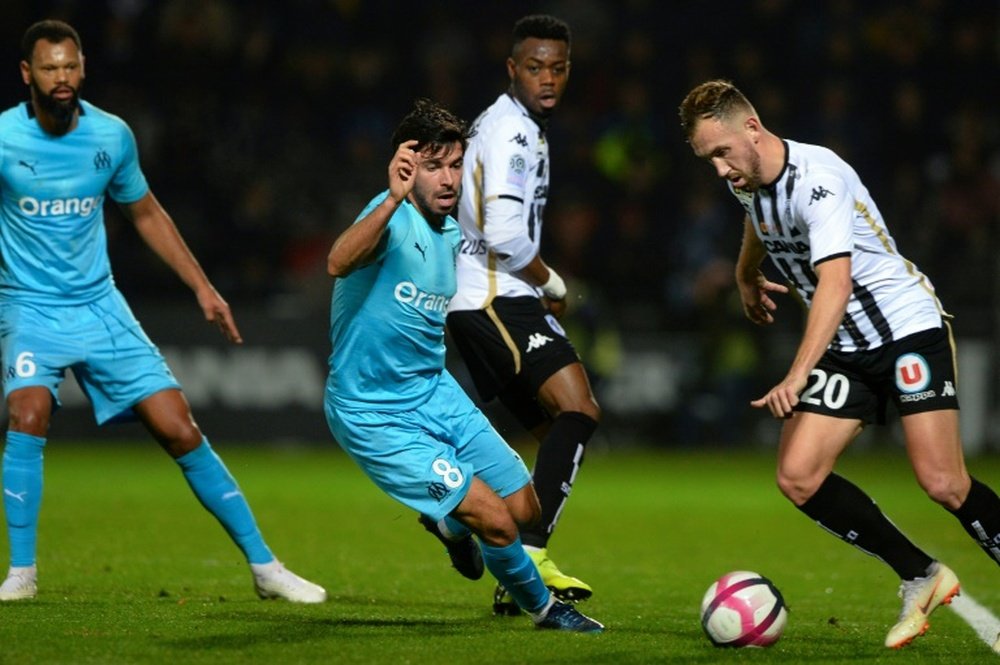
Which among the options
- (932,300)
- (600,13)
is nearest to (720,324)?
(600,13)

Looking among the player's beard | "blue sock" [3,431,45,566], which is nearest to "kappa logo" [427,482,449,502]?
"blue sock" [3,431,45,566]

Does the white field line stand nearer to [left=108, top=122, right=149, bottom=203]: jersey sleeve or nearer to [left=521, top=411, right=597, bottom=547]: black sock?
[left=521, top=411, right=597, bottom=547]: black sock

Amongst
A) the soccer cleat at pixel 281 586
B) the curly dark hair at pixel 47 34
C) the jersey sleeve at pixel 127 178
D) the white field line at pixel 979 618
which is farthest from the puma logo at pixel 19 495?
the white field line at pixel 979 618

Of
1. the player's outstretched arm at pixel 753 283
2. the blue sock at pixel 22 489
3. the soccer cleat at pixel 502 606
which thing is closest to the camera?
the player's outstretched arm at pixel 753 283

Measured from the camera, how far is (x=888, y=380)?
630cm

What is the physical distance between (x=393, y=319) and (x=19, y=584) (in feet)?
7.23

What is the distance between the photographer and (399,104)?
59.2 feet

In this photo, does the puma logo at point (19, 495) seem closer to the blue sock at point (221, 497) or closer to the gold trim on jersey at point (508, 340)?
the blue sock at point (221, 497)

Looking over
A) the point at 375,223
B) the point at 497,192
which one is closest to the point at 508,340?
the point at 497,192

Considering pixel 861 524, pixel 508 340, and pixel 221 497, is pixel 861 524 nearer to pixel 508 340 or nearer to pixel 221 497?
pixel 508 340

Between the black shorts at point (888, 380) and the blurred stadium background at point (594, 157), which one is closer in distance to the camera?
the black shorts at point (888, 380)

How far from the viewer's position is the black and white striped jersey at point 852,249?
6.05 m

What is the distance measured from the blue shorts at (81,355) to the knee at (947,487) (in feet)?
11.0

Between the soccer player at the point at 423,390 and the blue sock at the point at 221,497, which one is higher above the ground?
the soccer player at the point at 423,390
